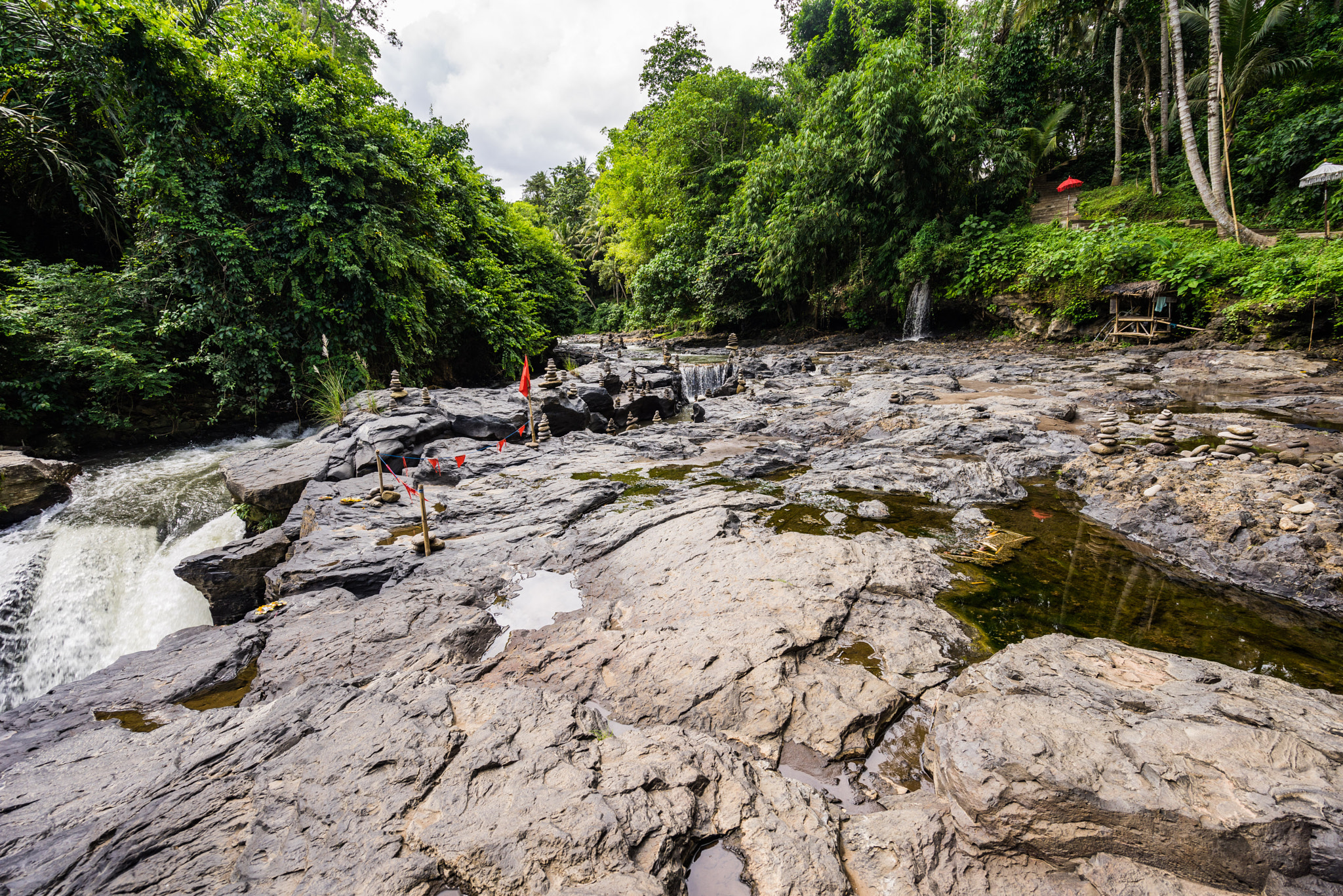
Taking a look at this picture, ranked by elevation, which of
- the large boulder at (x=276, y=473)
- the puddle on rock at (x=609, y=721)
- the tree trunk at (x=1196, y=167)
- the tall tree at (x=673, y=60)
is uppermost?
the tall tree at (x=673, y=60)

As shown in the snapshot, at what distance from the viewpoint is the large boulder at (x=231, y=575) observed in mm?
4328

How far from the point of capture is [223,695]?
2.84 m

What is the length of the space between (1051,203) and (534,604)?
26519 mm

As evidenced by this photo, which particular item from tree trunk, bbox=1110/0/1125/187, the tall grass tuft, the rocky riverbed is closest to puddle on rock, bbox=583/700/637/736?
the rocky riverbed

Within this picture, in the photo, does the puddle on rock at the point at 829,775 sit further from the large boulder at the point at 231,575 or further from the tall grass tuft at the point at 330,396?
the tall grass tuft at the point at 330,396

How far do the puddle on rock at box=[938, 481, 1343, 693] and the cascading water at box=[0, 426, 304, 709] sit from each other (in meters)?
7.20

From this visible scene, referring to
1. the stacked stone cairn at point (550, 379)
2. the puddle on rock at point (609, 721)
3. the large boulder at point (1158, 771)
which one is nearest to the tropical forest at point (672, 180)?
the stacked stone cairn at point (550, 379)

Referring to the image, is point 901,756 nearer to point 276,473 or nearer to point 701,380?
point 276,473

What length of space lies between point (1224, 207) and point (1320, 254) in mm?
4117

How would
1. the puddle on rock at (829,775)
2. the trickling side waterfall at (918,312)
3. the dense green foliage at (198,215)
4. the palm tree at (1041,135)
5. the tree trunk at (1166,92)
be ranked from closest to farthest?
the puddle on rock at (829,775), the dense green foliage at (198,215), the tree trunk at (1166,92), the trickling side waterfall at (918,312), the palm tree at (1041,135)

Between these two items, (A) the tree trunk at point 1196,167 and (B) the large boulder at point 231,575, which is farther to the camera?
(A) the tree trunk at point 1196,167

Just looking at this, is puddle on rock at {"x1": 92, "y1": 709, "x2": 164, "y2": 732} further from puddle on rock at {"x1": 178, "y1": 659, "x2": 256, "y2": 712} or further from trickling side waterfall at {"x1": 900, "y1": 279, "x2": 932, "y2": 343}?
trickling side waterfall at {"x1": 900, "y1": 279, "x2": 932, "y2": 343}

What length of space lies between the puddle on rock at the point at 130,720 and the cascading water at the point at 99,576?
2751 millimetres

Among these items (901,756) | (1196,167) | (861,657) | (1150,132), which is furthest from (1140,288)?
(901,756)
